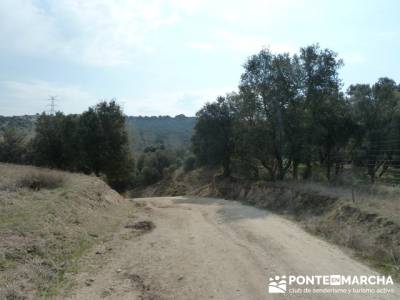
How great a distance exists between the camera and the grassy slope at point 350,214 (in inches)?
520

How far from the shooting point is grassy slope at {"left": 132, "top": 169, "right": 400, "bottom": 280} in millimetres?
13211

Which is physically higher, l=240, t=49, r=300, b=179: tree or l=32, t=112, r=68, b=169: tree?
l=240, t=49, r=300, b=179: tree

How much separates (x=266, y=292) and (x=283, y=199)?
60.0 ft

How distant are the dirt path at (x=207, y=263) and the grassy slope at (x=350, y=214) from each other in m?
0.78

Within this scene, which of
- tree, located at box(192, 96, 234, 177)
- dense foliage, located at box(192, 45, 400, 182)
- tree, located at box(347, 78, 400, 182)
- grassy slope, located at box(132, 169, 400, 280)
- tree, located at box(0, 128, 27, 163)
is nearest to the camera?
grassy slope, located at box(132, 169, 400, 280)

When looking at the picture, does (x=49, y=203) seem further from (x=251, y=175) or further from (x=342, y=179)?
(x=251, y=175)

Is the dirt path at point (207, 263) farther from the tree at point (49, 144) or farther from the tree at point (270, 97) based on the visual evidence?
the tree at point (49, 144)

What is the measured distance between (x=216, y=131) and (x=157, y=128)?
393ft

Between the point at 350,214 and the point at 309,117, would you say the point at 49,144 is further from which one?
the point at 350,214

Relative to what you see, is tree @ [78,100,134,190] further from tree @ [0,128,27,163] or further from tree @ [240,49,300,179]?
tree @ [240,49,300,179]

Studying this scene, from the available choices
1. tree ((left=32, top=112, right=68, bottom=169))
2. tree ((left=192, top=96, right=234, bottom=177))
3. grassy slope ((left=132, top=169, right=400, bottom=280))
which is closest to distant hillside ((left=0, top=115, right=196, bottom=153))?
tree ((left=192, top=96, right=234, bottom=177))

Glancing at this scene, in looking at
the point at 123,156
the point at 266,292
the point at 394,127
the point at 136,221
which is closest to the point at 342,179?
the point at 394,127

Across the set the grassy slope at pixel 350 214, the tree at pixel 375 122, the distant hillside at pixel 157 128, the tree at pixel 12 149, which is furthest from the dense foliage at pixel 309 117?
the distant hillside at pixel 157 128

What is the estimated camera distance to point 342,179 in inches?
1267
